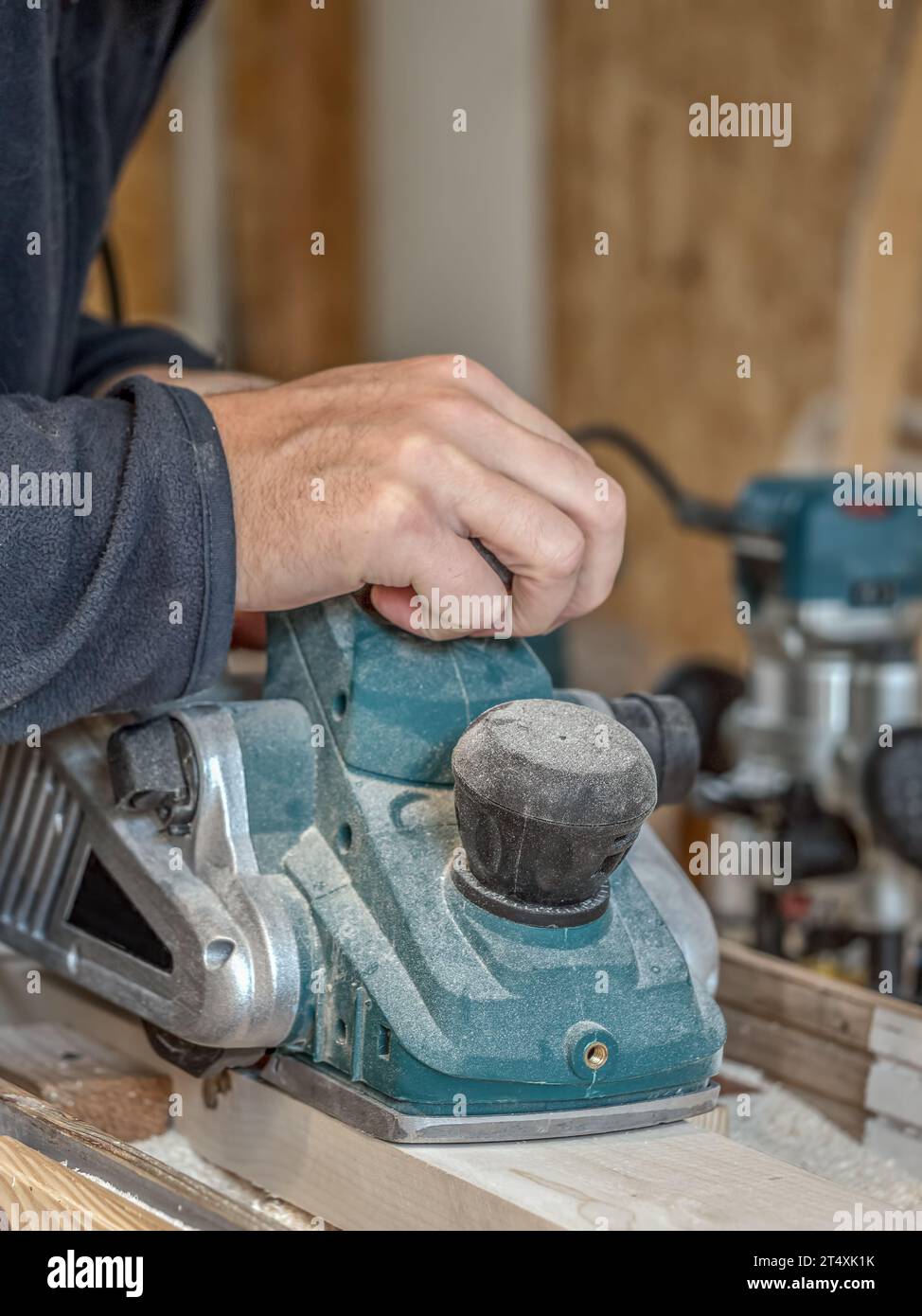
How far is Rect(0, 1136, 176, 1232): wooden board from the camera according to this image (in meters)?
0.69

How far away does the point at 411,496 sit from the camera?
825 mm

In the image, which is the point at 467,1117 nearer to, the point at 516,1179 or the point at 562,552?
the point at 516,1179

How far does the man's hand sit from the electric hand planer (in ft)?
0.16

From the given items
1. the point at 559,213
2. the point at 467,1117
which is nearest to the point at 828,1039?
the point at 467,1117

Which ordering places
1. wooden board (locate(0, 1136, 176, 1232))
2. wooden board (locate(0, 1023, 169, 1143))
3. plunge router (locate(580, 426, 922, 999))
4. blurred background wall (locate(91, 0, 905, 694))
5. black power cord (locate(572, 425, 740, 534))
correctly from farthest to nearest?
blurred background wall (locate(91, 0, 905, 694)) → black power cord (locate(572, 425, 740, 534)) → plunge router (locate(580, 426, 922, 999)) → wooden board (locate(0, 1023, 169, 1143)) → wooden board (locate(0, 1136, 176, 1232))

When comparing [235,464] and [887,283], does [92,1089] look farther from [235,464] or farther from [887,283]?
[887,283]

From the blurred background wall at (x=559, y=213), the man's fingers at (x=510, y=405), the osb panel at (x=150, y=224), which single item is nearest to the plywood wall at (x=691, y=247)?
the blurred background wall at (x=559, y=213)

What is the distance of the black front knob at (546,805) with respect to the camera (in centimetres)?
74

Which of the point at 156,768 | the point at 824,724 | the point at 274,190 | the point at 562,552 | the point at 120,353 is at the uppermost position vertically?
the point at 274,190

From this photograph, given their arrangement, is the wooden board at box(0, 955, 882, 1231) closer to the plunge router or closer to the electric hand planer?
the electric hand planer

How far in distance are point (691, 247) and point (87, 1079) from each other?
3435 millimetres

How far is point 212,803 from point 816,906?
31.7 inches

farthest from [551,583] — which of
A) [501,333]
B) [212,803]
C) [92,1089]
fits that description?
[501,333]

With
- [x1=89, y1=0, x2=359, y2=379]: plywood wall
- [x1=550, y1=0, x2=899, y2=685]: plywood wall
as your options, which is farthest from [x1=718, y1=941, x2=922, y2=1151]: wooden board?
[x1=89, y1=0, x2=359, y2=379]: plywood wall
